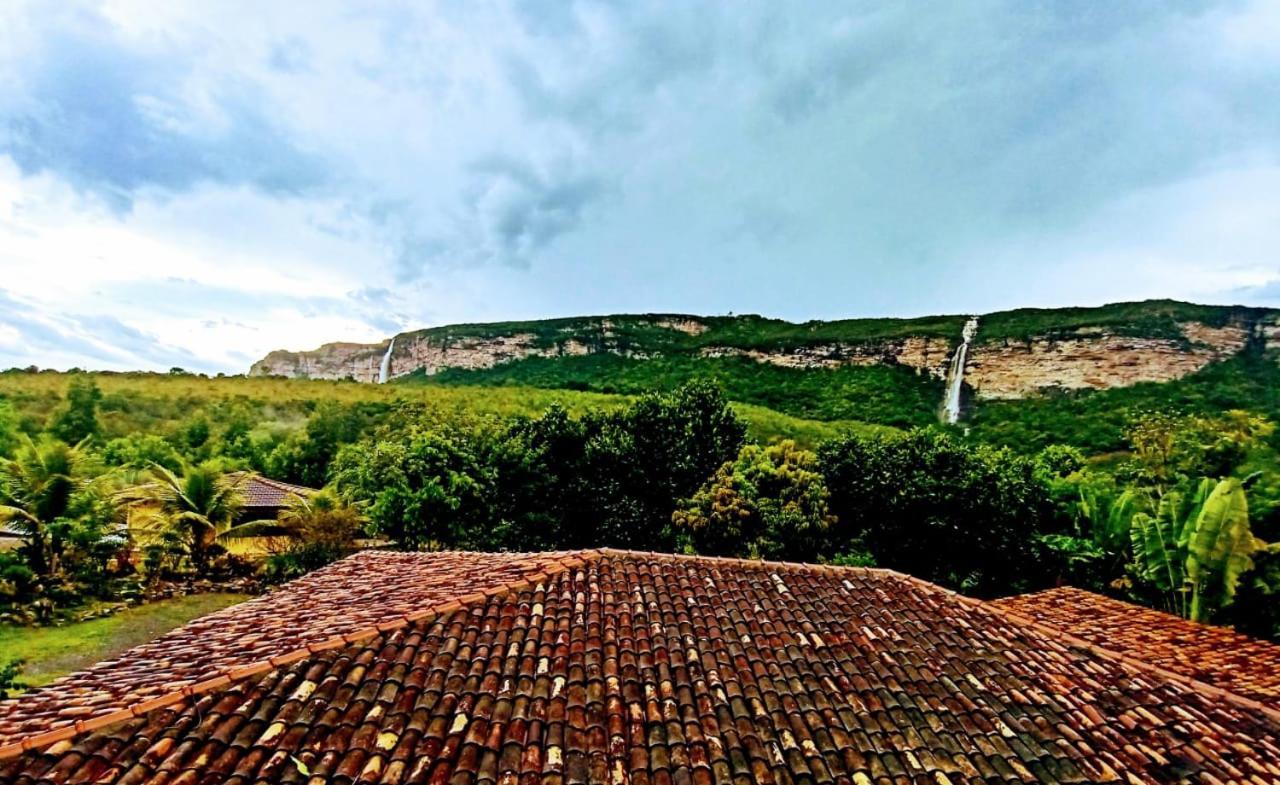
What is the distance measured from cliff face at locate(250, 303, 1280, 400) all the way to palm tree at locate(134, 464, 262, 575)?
40.2 metres

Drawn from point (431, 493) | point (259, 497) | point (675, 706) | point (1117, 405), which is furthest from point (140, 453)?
point (1117, 405)

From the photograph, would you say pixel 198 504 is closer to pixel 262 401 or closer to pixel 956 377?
pixel 262 401

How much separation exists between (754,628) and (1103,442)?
109 ft

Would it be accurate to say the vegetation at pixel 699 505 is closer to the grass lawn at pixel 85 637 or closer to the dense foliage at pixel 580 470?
the dense foliage at pixel 580 470

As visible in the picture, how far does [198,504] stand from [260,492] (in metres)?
5.10

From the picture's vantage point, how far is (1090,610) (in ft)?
38.0

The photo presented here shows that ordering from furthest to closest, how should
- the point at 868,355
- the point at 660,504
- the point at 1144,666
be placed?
the point at 868,355 → the point at 660,504 → the point at 1144,666

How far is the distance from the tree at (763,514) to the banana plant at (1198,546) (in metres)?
6.96

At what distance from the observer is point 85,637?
14609 mm

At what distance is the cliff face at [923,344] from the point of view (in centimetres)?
3869

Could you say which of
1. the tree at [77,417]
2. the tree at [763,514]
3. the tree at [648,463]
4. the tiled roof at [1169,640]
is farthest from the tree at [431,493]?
the tree at [77,417]

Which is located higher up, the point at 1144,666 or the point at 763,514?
the point at 763,514

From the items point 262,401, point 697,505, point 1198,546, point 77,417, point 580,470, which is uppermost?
point 262,401

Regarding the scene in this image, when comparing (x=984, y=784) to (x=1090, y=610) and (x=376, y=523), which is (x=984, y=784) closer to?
(x=1090, y=610)
